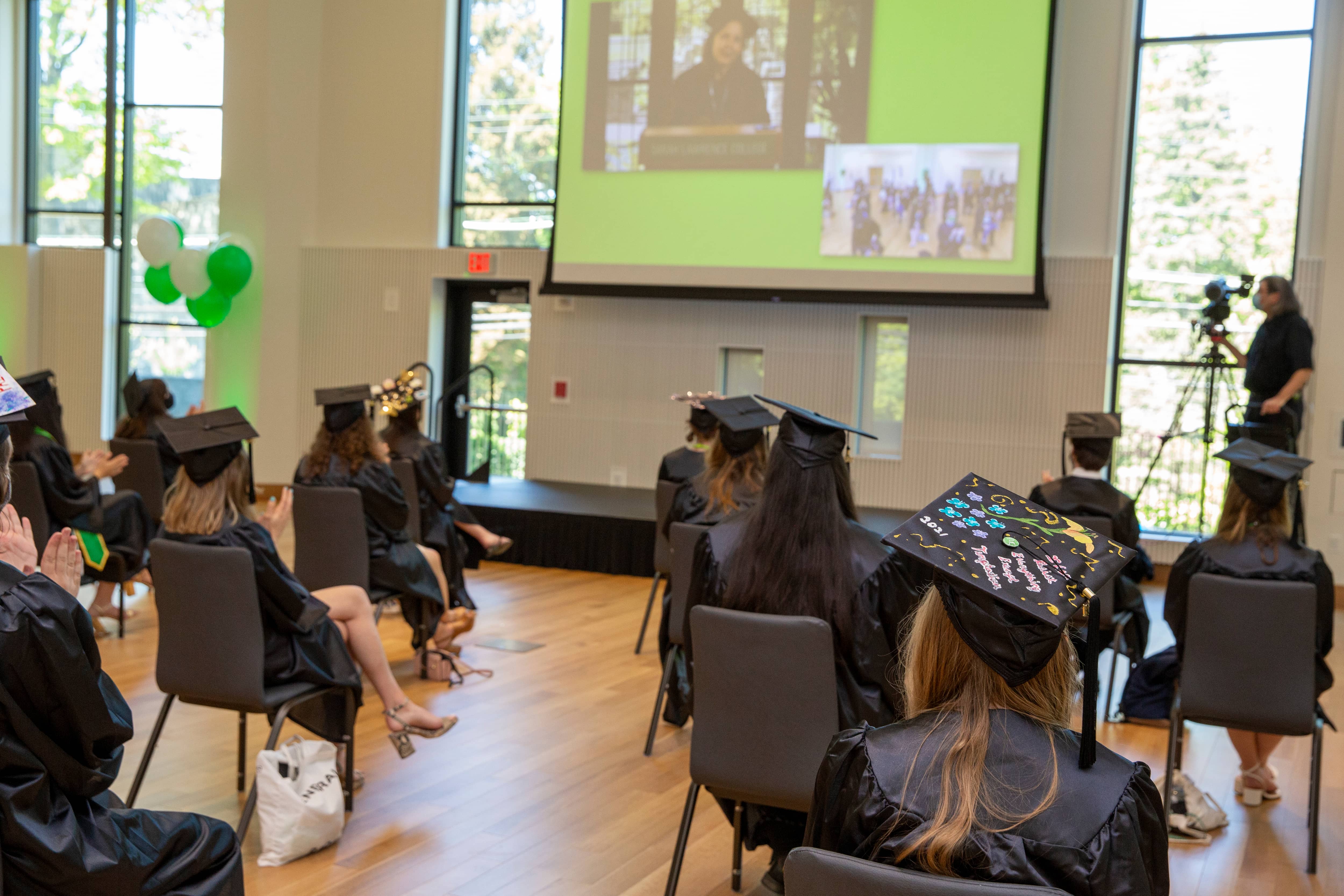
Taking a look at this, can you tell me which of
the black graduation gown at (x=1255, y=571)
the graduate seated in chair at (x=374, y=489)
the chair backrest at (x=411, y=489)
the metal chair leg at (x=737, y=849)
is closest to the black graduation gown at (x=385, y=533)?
Result: the graduate seated in chair at (x=374, y=489)

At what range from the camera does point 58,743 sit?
1792 mm

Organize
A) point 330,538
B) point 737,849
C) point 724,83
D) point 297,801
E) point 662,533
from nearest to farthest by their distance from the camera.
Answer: point 737,849
point 297,801
point 330,538
point 662,533
point 724,83

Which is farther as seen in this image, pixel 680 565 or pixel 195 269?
pixel 195 269

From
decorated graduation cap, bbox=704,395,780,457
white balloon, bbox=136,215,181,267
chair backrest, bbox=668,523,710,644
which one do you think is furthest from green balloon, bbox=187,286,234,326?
chair backrest, bbox=668,523,710,644

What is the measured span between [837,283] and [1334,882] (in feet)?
19.4

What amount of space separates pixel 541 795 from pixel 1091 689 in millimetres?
2608

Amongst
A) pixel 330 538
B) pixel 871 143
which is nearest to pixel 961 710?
pixel 330 538

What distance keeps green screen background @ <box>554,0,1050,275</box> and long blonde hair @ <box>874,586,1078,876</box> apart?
7.11m

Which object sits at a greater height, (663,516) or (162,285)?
(162,285)

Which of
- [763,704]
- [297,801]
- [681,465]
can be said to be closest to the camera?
[763,704]

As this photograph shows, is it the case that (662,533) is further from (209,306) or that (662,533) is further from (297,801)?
(209,306)

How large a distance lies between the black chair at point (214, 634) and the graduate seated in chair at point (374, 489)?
1.43m

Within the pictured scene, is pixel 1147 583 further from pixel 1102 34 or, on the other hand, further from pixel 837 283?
pixel 1102 34

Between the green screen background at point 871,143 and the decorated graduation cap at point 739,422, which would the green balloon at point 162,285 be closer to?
the green screen background at point 871,143
